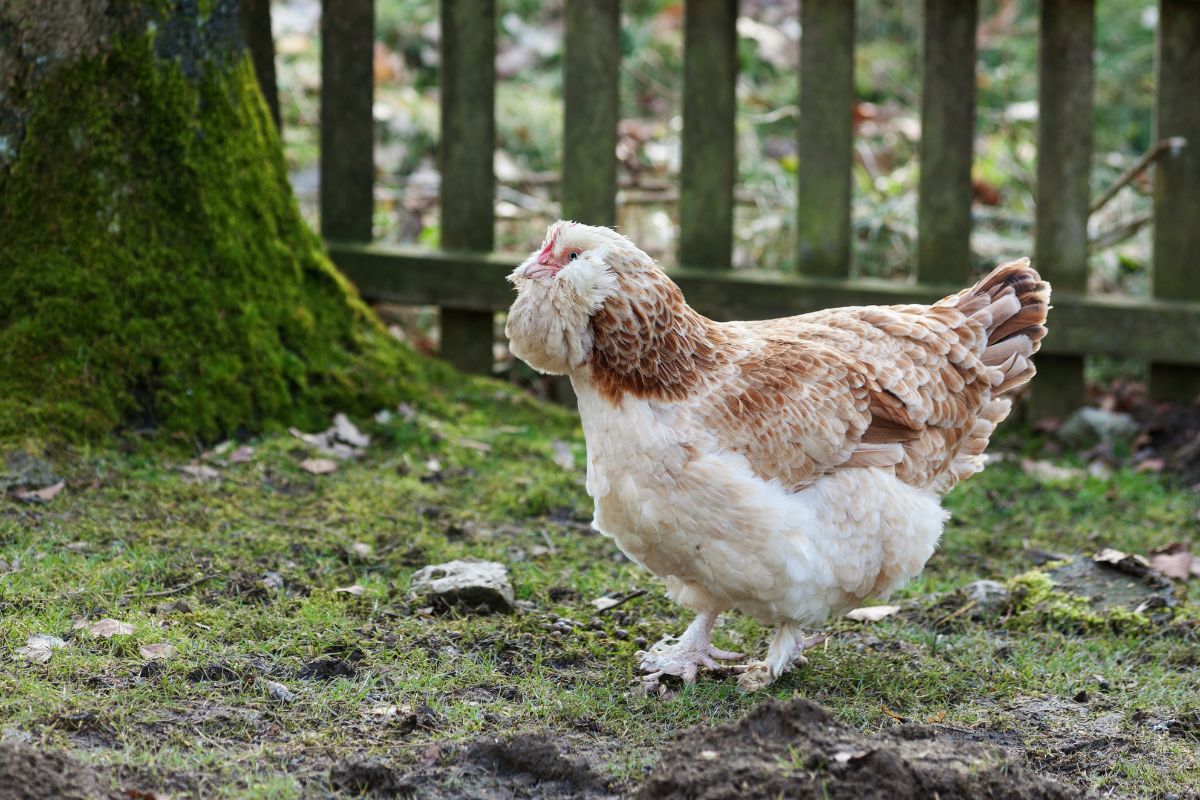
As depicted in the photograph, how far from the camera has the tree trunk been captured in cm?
479

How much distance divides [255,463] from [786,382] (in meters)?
2.19

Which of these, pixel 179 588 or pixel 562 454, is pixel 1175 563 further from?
pixel 179 588

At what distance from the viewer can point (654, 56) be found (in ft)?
33.0

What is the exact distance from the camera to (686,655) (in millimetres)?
3789

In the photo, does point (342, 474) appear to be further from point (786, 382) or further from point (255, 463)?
point (786, 382)

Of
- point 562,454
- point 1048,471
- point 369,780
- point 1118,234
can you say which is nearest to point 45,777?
point 369,780

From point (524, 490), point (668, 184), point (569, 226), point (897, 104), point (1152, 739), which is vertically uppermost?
point (897, 104)

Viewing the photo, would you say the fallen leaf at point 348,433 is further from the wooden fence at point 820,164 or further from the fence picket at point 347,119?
the fence picket at point 347,119

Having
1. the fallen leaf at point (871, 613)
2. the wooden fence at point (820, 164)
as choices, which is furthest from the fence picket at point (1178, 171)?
the fallen leaf at point (871, 613)

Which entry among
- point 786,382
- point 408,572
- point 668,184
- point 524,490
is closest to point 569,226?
point 786,382

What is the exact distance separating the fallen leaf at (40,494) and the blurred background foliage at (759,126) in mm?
3500

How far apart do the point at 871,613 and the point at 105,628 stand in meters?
2.32

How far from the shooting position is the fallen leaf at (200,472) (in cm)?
480

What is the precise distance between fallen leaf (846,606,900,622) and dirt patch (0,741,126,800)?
7.84ft
